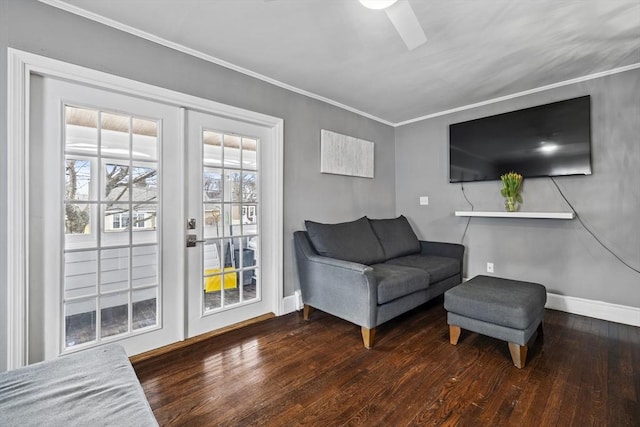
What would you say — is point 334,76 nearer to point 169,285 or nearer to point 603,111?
point 169,285

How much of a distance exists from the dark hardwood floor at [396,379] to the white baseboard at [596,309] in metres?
0.11

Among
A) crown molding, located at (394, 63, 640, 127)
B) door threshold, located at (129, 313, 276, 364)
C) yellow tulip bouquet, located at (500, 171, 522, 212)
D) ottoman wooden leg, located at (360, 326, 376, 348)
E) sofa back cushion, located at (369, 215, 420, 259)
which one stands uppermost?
crown molding, located at (394, 63, 640, 127)

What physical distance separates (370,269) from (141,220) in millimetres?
1799

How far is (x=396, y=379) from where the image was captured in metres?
1.90

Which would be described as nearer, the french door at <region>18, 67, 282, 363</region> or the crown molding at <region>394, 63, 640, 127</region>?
the french door at <region>18, 67, 282, 363</region>

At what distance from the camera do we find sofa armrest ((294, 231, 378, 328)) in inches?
91.2

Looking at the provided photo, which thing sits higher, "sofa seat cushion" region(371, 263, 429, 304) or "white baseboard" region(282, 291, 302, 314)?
"sofa seat cushion" region(371, 263, 429, 304)

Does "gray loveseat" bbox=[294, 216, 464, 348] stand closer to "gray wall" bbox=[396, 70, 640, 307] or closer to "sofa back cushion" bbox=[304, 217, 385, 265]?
"sofa back cushion" bbox=[304, 217, 385, 265]

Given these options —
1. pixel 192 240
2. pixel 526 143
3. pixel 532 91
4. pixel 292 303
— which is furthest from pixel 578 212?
pixel 192 240

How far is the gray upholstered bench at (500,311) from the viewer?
6.57 ft

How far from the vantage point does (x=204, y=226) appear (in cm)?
254

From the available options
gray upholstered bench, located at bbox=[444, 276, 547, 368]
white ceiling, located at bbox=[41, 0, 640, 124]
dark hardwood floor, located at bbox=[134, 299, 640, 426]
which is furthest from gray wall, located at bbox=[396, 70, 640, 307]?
gray upholstered bench, located at bbox=[444, 276, 547, 368]

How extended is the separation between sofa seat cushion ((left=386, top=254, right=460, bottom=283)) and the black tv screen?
110cm

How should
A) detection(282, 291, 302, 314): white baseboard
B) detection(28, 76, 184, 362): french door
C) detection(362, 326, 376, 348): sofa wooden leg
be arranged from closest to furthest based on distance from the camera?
detection(28, 76, 184, 362): french door
detection(362, 326, 376, 348): sofa wooden leg
detection(282, 291, 302, 314): white baseboard
